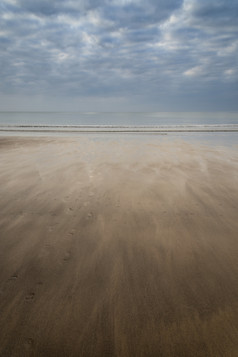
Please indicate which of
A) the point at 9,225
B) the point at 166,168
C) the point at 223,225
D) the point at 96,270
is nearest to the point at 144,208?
the point at 223,225

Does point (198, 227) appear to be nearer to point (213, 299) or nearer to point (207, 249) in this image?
point (207, 249)

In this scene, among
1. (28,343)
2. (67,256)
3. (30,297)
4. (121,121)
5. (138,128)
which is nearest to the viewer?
(28,343)

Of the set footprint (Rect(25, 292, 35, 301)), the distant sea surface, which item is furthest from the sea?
footprint (Rect(25, 292, 35, 301))

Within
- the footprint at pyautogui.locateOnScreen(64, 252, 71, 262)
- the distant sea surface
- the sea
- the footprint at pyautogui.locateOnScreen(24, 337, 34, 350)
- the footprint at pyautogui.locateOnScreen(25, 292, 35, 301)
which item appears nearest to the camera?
the footprint at pyautogui.locateOnScreen(24, 337, 34, 350)

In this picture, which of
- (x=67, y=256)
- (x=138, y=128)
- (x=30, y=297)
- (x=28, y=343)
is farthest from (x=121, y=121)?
(x=28, y=343)

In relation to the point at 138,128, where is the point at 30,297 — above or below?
below

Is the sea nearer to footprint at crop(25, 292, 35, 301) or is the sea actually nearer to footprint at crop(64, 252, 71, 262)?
footprint at crop(64, 252, 71, 262)

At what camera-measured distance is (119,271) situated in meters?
2.28

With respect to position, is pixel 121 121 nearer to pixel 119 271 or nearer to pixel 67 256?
pixel 67 256

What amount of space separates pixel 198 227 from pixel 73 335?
90.2 inches

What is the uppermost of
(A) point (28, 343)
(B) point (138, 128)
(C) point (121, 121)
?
(C) point (121, 121)

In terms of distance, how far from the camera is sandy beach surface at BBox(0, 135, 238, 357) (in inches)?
62.8

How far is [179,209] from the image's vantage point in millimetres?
3760

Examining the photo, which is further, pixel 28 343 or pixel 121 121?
pixel 121 121
